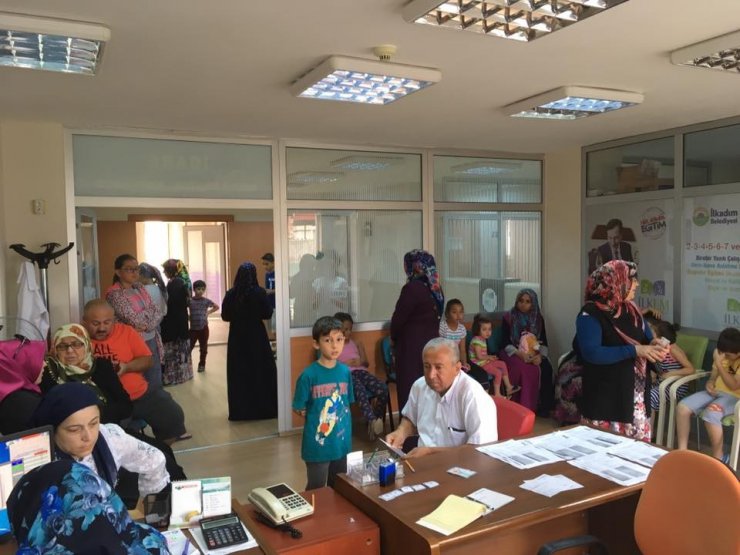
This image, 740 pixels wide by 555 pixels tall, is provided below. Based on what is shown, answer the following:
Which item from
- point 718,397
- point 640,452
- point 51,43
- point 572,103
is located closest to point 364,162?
point 572,103

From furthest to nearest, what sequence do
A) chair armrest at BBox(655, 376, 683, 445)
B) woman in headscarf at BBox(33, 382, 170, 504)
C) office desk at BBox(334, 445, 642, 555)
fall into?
chair armrest at BBox(655, 376, 683, 445), woman in headscarf at BBox(33, 382, 170, 504), office desk at BBox(334, 445, 642, 555)

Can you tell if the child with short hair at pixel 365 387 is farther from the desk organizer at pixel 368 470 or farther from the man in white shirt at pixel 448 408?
the desk organizer at pixel 368 470

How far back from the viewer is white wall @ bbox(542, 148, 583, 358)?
19.9 feet

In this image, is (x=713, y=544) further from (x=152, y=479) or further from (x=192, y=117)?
(x=192, y=117)

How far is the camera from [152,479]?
2.42m

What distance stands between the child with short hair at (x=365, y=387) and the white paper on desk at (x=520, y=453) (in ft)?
7.82

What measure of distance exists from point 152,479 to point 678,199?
4.59m

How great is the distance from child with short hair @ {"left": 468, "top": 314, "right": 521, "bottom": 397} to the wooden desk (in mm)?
3510

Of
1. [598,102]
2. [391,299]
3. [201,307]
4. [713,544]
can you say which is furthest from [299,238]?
[713,544]

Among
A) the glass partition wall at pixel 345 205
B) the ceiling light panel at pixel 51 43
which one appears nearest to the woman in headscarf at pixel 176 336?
the glass partition wall at pixel 345 205

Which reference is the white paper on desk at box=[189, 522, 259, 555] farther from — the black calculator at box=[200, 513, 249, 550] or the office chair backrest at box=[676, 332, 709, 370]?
the office chair backrest at box=[676, 332, 709, 370]

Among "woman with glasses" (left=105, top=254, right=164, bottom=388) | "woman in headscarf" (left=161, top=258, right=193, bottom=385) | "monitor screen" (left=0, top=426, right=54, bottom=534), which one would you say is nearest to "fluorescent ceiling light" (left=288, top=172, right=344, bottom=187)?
"woman with glasses" (left=105, top=254, right=164, bottom=388)

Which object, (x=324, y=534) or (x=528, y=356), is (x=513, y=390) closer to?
(x=528, y=356)

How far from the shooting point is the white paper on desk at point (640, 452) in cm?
247
